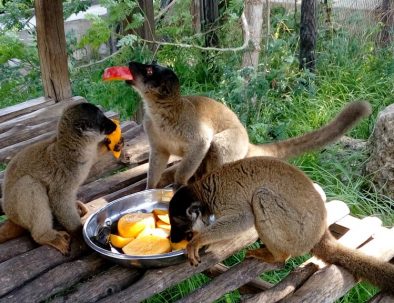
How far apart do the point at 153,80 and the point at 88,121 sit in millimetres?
→ 705

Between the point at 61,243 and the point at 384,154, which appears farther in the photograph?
the point at 384,154

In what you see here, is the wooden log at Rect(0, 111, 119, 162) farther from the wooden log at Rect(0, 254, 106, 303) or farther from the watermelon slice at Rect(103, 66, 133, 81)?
the wooden log at Rect(0, 254, 106, 303)

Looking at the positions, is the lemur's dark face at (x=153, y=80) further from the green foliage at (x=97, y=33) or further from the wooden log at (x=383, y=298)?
the green foliage at (x=97, y=33)

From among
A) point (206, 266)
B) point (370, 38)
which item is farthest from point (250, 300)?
point (370, 38)

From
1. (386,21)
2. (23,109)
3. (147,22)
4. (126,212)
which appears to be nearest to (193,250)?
(126,212)

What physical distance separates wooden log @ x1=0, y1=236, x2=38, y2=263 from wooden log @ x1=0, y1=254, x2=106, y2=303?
28 cm

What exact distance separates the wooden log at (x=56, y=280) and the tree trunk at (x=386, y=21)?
5.56 m

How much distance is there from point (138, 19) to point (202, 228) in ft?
10.0

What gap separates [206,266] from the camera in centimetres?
303

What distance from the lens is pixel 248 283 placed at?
361 centimetres

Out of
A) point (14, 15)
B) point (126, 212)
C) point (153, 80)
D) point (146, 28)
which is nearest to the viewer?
point (126, 212)

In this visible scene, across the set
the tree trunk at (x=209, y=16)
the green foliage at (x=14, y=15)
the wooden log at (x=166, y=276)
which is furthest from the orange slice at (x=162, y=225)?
the green foliage at (x=14, y=15)

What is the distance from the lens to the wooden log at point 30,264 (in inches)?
112

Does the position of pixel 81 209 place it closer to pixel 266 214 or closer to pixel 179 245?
pixel 179 245
